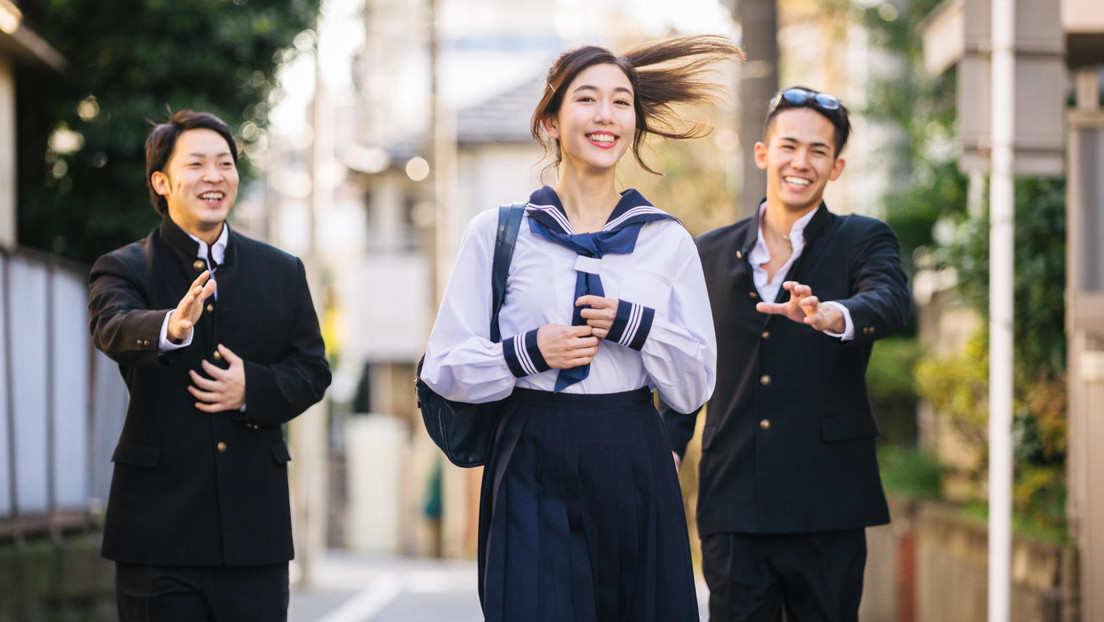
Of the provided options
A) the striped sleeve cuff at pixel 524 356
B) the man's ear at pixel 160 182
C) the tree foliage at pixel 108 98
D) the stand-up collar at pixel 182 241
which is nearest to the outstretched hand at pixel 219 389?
the stand-up collar at pixel 182 241

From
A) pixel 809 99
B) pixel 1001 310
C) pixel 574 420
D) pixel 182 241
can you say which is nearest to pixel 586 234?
pixel 574 420

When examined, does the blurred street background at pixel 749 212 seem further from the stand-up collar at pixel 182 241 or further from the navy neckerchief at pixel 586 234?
the stand-up collar at pixel 182 241

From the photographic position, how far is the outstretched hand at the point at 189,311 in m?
4.12

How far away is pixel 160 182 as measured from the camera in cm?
472

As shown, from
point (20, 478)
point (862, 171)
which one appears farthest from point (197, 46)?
point (862, 171)

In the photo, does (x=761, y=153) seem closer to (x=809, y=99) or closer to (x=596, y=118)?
(x=809, y=99)

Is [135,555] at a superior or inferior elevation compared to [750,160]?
inferior

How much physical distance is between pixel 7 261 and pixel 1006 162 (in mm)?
5432

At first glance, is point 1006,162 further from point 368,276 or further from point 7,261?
point 368,276

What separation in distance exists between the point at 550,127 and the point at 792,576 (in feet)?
5.92

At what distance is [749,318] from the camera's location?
4828mm

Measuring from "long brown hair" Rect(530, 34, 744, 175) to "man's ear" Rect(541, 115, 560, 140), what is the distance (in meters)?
0.03

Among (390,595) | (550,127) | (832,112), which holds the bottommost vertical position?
(390,595)

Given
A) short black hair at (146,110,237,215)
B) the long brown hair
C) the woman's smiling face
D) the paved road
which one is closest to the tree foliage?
the paved road
